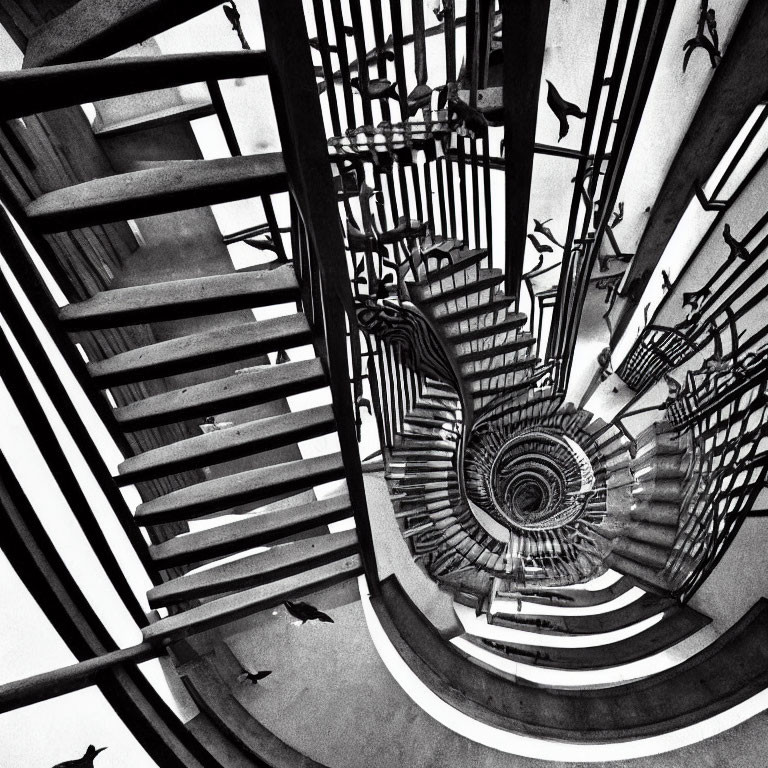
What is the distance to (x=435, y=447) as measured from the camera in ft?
14.4

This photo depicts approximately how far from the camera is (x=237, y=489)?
2.17 metres

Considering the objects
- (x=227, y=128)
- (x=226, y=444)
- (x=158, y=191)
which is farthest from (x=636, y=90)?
(x=226, y=444)

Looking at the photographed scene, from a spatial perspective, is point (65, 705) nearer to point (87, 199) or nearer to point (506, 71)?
point (87, 199)

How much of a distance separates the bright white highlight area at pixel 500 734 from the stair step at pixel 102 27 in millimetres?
2653

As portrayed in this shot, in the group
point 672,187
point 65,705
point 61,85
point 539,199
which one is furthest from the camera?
point 539,199

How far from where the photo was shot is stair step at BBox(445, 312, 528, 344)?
3.86 metres

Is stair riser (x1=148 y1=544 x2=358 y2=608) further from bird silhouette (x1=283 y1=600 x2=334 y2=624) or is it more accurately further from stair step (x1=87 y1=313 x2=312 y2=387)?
stair step (x1=87 y1=313 x2=312 y2=387)

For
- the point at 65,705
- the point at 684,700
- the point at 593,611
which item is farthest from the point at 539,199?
the point at 65,705

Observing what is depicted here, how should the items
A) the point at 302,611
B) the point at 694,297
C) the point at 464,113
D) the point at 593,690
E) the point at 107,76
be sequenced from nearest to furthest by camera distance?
1. the point at 107,76
2. the point at 464,113
3. the point at 302,611
4. the point at 593,690
5. the point at 694,297

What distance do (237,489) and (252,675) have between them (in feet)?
4.80

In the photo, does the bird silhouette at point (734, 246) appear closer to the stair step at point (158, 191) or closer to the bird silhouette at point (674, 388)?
the bird silhouette at point (674, 388)

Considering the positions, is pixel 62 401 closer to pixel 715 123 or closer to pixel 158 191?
pixel 158 191

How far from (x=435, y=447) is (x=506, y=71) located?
105 inches

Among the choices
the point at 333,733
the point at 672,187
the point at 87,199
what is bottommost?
the point at 333,733
